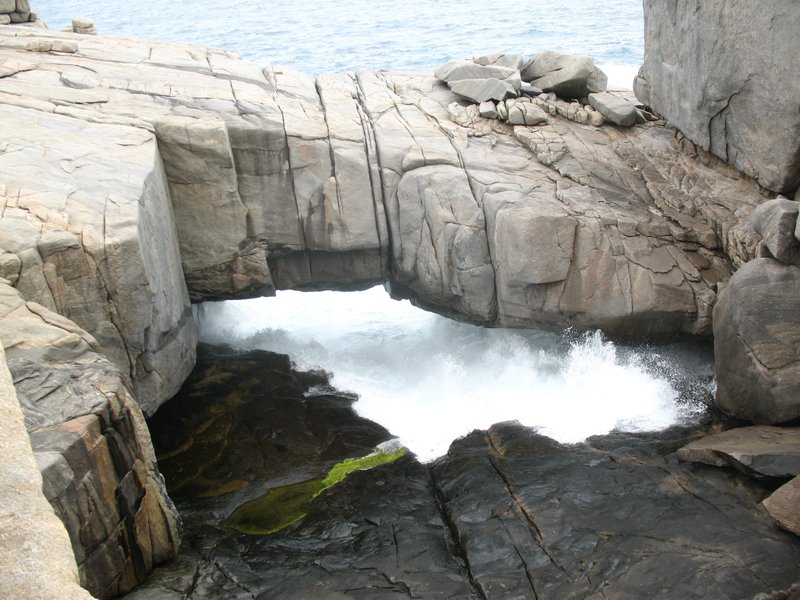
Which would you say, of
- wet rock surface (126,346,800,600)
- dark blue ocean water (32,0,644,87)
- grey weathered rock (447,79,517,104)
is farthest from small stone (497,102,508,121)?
dark blue ocean water (32,0,644,87)

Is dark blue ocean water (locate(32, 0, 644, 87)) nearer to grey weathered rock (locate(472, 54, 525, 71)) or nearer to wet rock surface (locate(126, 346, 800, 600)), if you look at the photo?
grey weathered rock (locate(472, 54, 525, 71))

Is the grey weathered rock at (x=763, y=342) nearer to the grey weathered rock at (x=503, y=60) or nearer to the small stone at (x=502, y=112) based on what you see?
the small stone at (x=502, y=112)

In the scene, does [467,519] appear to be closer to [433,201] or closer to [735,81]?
[433,201]

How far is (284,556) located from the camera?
930 centimetres

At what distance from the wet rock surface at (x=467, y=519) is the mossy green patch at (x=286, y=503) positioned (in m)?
0.14

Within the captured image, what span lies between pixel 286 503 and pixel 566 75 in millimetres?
10050

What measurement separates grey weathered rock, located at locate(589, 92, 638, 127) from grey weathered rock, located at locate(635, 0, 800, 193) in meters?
0.59

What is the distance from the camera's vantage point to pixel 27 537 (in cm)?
479

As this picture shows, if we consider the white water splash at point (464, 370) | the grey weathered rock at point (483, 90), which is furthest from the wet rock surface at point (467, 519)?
the grey weathered rock at point (483, 90)

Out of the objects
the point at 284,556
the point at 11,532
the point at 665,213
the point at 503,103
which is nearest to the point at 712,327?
A: the point at 665,213

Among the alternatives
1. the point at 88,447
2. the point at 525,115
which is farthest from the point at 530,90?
the point at 88,447

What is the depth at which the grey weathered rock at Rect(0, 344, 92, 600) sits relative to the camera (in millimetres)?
4457

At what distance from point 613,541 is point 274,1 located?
50.9 metres

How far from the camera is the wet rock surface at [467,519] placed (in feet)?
28.2
